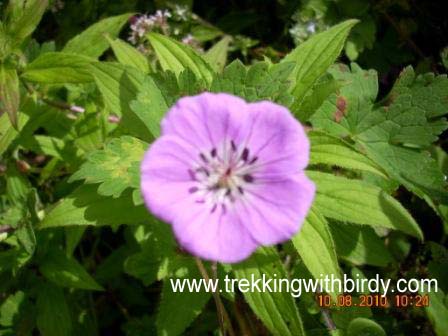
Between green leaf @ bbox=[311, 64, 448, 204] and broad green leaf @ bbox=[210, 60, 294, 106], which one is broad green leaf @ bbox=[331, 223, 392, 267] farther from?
broad green leaf @ bbox=[210, 60, 294, 106]

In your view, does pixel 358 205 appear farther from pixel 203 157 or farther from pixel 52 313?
pixel 52 313

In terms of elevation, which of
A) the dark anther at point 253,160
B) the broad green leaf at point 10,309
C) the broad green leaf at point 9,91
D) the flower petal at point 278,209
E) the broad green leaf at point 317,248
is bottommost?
the broad green leaf at point 10,309

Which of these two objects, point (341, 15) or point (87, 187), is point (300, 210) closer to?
point (87, 187)

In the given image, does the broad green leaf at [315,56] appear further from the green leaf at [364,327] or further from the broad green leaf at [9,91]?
the broad green leaf at [9,91]

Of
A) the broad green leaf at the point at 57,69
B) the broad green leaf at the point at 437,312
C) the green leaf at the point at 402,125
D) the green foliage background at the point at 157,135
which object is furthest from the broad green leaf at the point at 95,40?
the broad green leaf at the point at 437,312

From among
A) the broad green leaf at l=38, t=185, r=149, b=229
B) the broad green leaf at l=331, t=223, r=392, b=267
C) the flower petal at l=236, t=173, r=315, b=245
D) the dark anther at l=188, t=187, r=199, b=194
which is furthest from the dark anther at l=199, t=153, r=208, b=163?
the broad green leaf at l=331, t=223, r=392, b=267

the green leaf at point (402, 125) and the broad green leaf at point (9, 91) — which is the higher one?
the broad green leaf at point (9, 91)
